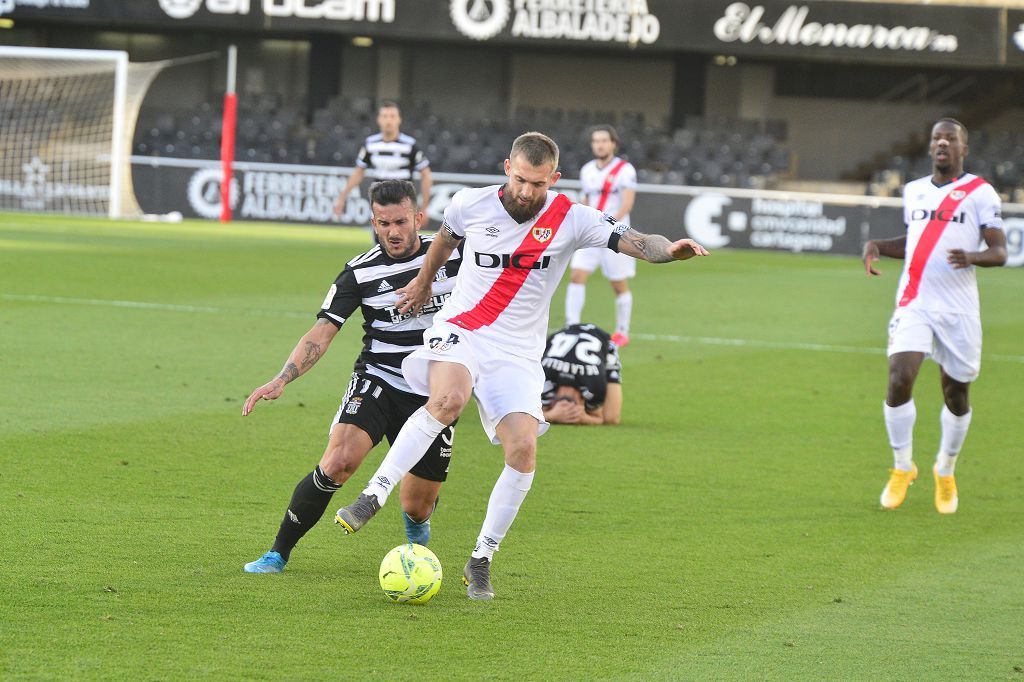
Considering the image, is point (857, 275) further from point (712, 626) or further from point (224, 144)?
point (712, 626)

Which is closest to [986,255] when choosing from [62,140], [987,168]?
[62,140]

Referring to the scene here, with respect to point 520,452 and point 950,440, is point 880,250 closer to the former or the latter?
point 950,440

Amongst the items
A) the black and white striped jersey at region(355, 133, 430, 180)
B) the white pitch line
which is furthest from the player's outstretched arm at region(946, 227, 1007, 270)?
the black and white striped jersey at region(355, 133, 430, 180)

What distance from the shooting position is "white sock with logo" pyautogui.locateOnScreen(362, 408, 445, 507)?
5.31 meters

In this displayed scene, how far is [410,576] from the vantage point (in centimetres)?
533

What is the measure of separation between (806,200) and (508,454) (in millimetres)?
23836

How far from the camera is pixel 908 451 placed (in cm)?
792

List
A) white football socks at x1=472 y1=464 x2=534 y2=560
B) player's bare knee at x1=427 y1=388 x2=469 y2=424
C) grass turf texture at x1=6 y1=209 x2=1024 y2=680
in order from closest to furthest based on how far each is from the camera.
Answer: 1. grass turf texture at x1=6 y1=209 x2=1024 y2=680
2. player's bare knee at x1=427 y1=388 x2=469 y2=424
3. white football socks at x1=472 y1=464 x2=534 y2=560

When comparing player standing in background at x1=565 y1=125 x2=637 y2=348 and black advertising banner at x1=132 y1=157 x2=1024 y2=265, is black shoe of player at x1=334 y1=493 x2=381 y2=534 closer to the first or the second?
player standing in background at x1=565 y1=125 x2=637 y2=348

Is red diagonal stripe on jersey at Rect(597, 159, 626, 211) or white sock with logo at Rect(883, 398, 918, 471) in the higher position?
red diagonal stripe on jersey at Rect(597, 159, 626, 211)

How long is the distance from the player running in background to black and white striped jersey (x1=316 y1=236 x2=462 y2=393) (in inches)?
142

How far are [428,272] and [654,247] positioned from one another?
2.94ft

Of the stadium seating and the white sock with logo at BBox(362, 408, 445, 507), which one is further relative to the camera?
the stadium seating

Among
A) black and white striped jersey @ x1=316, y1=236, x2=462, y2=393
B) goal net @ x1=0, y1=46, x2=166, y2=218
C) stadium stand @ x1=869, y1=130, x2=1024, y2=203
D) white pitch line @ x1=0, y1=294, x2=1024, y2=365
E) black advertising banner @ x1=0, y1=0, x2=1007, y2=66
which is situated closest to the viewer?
black and white striped jersey @ x1=316, y1=236, x2=462, y2=393
